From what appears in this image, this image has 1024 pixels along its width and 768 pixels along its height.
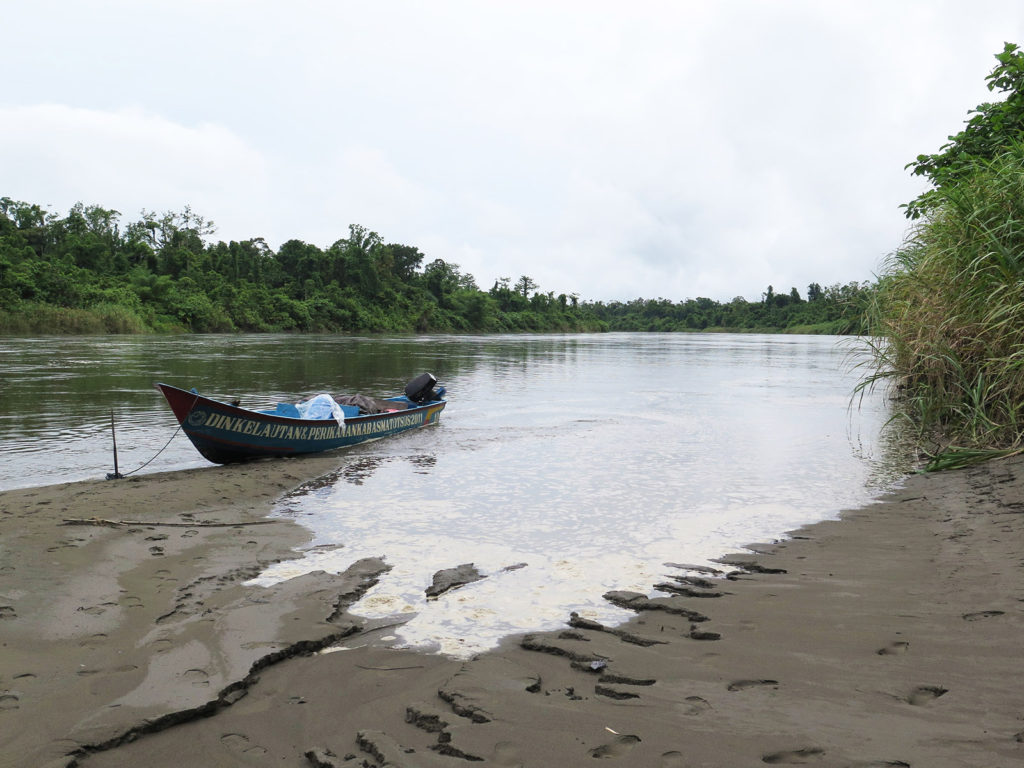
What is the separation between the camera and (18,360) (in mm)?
27156

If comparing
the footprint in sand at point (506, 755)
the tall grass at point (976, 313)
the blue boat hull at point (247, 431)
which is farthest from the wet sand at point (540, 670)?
the blue boat hull at point (247, 431)

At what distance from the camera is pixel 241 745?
2.95m

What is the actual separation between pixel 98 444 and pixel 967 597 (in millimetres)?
12260

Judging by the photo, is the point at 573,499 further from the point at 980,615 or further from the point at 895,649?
the point at 895,649

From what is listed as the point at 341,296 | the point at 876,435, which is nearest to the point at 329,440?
the point at 876,435

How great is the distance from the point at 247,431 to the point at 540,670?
789 centimetres

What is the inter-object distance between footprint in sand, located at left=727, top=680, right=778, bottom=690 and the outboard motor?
12.3 m

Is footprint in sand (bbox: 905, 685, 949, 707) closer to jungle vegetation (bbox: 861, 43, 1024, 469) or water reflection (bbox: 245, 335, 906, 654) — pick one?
water reflection (bbox: 245, 335, 906, 654)

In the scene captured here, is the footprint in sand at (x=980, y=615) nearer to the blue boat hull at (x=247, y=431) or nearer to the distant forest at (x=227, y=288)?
the blue boat hull at (x=247, y=431)

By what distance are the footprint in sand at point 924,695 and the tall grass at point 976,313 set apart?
541 centimetres

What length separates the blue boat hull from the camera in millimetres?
9711

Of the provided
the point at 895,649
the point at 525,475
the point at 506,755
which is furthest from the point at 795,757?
the point at 525,475

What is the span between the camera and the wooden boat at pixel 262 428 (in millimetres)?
9758

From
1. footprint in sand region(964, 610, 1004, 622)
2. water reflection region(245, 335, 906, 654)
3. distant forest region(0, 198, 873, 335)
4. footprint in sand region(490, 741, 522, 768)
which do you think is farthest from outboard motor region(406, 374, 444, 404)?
distant forest region(0, 198, 873, 335)
